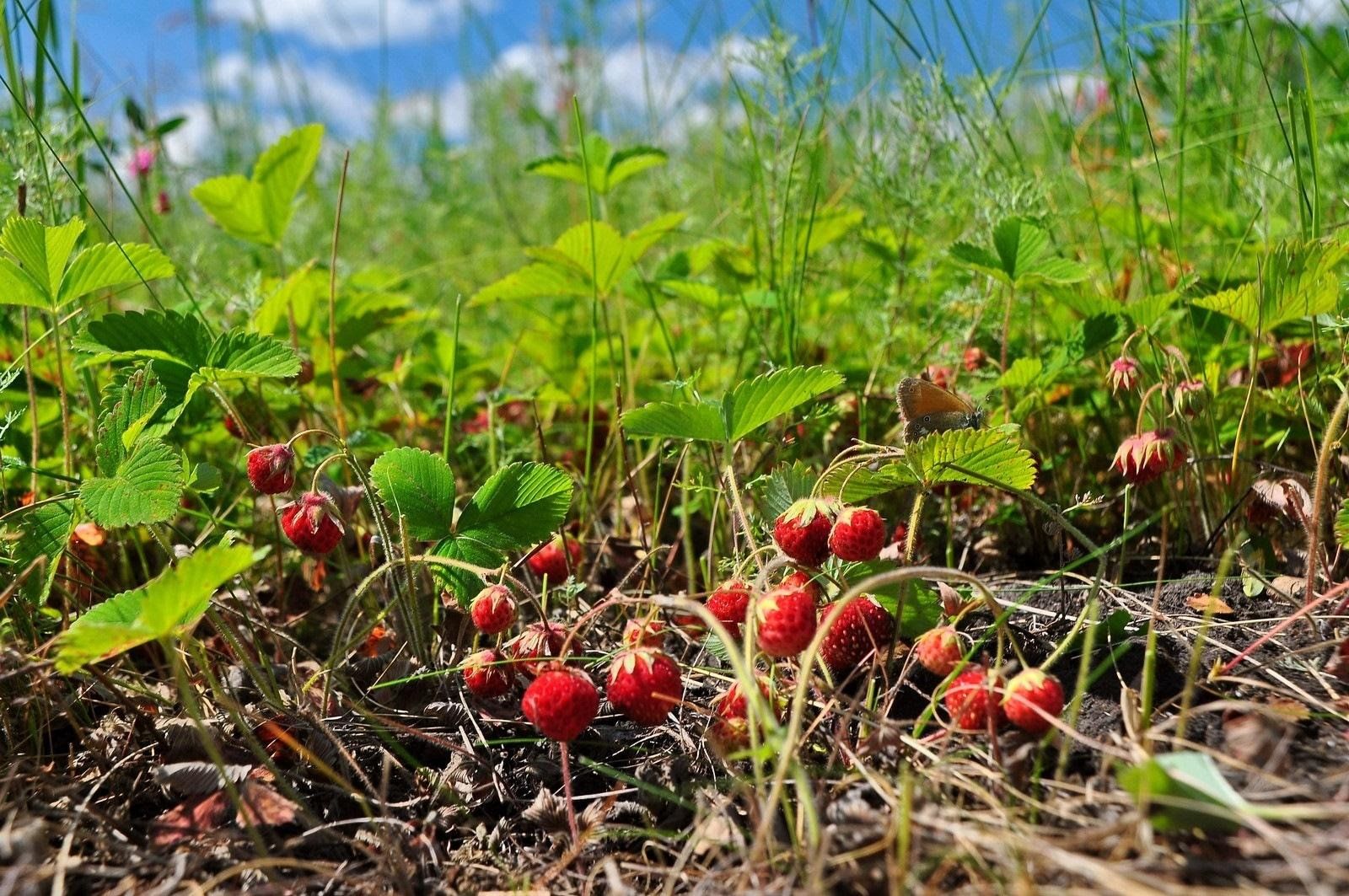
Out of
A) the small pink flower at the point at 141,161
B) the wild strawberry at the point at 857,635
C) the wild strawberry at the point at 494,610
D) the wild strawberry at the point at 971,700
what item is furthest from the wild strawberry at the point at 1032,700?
the small pink flower at the point at 141,161

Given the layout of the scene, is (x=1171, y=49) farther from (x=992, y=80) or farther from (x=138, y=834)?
(x=138, y=834)

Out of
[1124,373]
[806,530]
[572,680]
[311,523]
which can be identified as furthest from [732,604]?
[1124,373]

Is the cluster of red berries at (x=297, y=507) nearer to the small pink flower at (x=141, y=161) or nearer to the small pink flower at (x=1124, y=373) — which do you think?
the small pink flower at (x=1124, y=373)

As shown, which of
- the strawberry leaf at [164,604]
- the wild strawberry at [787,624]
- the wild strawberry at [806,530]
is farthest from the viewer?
the wild strawberry at [806,530]

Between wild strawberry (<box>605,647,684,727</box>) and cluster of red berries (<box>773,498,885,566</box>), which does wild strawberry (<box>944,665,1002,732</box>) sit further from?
wild strawberry (<box>605,647,684,727</box>)

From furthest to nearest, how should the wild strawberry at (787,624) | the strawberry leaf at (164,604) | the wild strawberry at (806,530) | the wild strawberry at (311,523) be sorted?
the wild strawberry at (311,523) < the wild strawberry at (806,530) < the wild strawberry at (787,624) < the strawberry leaf at (164,604)

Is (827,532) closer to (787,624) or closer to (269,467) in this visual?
(787,624)

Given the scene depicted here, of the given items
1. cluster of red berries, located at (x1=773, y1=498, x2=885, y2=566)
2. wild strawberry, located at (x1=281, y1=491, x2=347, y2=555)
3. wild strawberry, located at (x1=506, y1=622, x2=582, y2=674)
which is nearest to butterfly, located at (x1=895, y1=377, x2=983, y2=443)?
cluster of red berries, located at (x1=773, y1=498, x2=885, y2=566)

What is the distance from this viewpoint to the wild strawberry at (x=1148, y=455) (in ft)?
4.46

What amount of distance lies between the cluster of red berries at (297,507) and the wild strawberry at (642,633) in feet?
1.37

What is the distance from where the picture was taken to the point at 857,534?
1.14 meters

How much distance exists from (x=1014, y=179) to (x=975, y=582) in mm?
1122

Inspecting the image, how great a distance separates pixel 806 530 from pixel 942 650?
0.68ft

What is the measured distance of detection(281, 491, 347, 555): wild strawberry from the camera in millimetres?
1299
